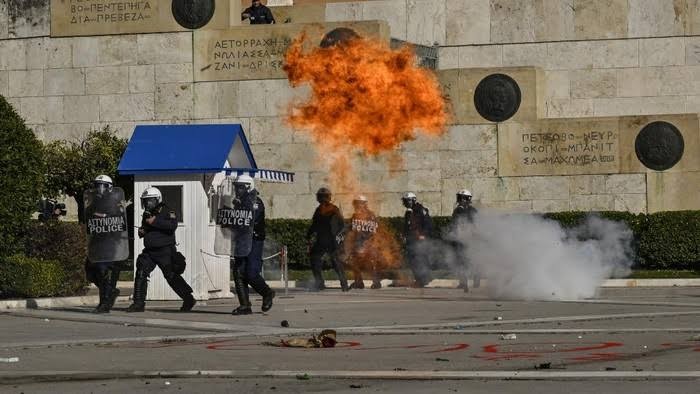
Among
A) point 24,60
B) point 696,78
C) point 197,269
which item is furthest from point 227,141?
point 696,78

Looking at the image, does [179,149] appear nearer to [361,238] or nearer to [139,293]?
[139,293]

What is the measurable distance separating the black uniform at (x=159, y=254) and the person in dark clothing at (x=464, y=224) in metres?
7.24

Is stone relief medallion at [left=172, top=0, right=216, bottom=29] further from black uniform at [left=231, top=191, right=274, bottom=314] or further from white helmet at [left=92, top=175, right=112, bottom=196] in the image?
black uniform at [left=231, top=191, right=274, bottom=314]

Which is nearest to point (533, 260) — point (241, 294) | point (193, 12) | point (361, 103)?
point (241, 294)

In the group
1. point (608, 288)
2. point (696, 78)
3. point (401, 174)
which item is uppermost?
point (696, 78)

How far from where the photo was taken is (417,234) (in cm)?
2944

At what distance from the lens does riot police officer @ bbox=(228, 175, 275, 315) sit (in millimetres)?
20062

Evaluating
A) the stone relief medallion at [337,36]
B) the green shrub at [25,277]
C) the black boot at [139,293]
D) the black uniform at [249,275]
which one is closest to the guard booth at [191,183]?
the green shrub at [25,277]

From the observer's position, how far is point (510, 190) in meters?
33.4

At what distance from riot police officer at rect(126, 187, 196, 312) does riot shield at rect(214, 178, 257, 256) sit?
0.74m

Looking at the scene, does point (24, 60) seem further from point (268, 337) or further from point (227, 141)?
point (268, 337)

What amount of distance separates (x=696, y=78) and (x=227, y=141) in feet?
47.8

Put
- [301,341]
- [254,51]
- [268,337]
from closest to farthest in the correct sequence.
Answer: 1. [301,341]
2. [268,337]
3. [254,51]

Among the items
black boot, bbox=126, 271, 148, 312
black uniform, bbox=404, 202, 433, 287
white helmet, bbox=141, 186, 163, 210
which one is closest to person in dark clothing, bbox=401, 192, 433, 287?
black uniform, bbox=404, 202, 433, 287
